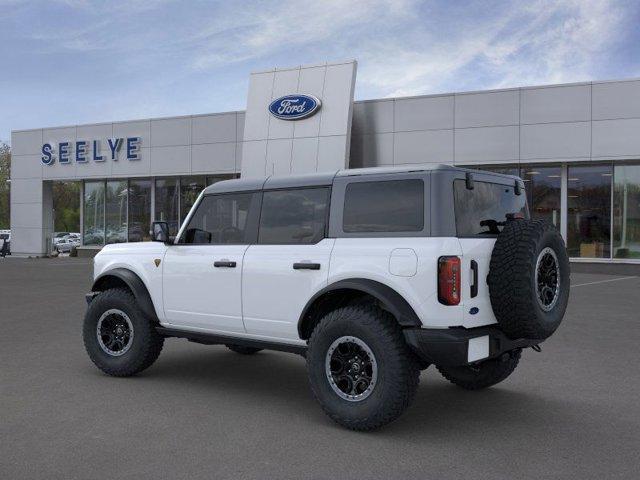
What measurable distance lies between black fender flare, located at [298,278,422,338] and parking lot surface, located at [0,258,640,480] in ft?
2.82

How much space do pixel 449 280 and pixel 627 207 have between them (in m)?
20.5

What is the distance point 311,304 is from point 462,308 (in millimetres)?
1206

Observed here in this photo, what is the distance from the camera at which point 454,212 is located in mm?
4824

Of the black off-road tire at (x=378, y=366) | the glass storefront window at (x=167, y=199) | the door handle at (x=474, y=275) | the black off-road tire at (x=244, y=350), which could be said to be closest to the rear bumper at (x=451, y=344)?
the black off-road tire at (x=378, y=366)

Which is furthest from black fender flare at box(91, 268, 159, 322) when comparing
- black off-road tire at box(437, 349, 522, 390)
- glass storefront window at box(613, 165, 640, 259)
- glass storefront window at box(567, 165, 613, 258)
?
glass storefront window at box(613, 165, 640, 259)

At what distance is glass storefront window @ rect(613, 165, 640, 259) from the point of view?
22609mm

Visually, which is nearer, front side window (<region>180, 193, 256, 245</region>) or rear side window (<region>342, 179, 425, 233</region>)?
rear side window (<region>342, 179, 425, 233</region>)

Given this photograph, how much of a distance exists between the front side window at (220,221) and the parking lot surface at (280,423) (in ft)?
4.58

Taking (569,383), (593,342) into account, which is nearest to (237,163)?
(593,342)

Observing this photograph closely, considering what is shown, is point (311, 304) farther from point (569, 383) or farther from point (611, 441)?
point (569, 383)

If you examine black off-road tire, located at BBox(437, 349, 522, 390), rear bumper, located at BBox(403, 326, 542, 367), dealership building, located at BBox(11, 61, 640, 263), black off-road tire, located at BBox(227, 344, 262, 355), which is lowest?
black off-road tire, located at BBox(227, 344, 262, 355)

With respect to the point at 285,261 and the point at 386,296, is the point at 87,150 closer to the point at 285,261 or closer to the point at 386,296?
the point at 285,261

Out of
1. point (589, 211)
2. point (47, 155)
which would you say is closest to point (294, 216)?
point (589, 211)

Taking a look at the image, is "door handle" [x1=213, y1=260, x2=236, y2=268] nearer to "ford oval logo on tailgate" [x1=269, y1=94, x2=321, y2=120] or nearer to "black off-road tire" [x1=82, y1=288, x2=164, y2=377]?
"black off-road tire" [x1=82, y1=288, x2=164, y2=377]
